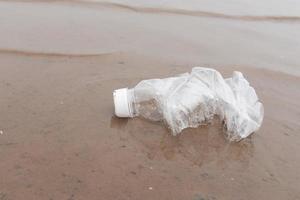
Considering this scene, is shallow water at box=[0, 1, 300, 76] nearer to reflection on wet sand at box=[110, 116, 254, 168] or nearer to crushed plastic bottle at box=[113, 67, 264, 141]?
crushed plastic bottle at box=[113, 67, 264, 141]

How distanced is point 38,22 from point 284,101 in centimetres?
331

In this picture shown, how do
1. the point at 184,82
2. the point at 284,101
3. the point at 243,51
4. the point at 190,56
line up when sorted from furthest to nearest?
the point at 243,51
the point at 190,56
the point at 284,101
the point at 184,82

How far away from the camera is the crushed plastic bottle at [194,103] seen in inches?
130

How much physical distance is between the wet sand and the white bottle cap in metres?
0.07

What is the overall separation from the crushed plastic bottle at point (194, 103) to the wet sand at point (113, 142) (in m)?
0.08

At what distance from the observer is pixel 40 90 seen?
3.80 meters

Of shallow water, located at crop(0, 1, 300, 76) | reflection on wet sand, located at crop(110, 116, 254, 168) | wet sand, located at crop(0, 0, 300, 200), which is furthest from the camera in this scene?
shallow water, located at crop(0, 1, 300, 76)

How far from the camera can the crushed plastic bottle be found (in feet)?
10.8

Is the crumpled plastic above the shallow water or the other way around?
above

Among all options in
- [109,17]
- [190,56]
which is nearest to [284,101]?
[190,56]

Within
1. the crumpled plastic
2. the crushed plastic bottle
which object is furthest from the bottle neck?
the crumpled plastic

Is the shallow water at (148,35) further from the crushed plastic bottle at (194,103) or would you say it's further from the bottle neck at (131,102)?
the bottle neck at (131,102)

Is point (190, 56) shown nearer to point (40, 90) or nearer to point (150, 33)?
point (150, 33)

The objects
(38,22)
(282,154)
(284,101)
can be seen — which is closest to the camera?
(282,154)
